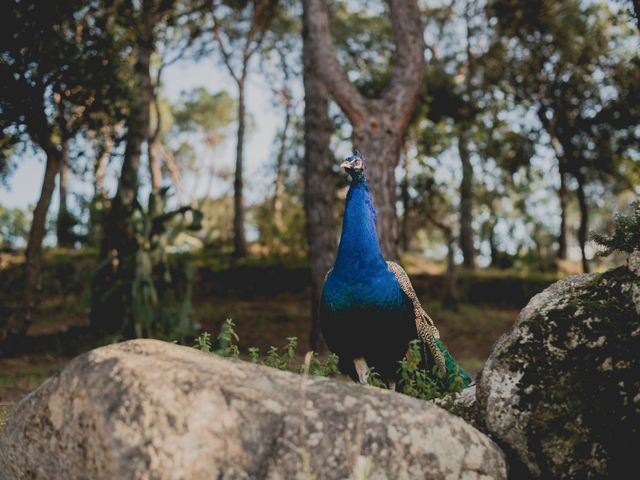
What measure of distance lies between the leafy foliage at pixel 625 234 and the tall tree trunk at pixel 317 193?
6069mm

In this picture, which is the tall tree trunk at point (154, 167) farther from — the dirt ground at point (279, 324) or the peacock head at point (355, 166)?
the peacock head at point (355, 166)

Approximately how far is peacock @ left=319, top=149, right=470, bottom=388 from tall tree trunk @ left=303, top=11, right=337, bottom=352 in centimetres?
497

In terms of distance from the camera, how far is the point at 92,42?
36.7ft

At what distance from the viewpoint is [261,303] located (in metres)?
16.8

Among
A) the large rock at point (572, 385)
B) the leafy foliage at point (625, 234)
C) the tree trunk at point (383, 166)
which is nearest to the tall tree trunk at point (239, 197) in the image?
the tree trunk at point (383, 166)

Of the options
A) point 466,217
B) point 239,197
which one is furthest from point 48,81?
point 466,217

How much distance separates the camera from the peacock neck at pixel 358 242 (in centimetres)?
458

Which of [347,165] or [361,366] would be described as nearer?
[347,165]

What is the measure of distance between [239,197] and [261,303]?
508cm

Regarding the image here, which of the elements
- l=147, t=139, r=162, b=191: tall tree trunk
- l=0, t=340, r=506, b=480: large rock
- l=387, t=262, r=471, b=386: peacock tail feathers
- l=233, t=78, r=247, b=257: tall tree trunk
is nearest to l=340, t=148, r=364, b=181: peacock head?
l=387, t=262, r=471, b=386: peacock tail feathers

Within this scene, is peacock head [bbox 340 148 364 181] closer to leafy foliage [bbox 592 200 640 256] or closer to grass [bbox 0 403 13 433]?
leafy foliage [bbox 592 200 640 256]

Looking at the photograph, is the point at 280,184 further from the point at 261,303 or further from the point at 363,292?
the point at 363,292

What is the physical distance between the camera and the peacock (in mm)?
4578

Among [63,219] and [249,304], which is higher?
[63,219]
